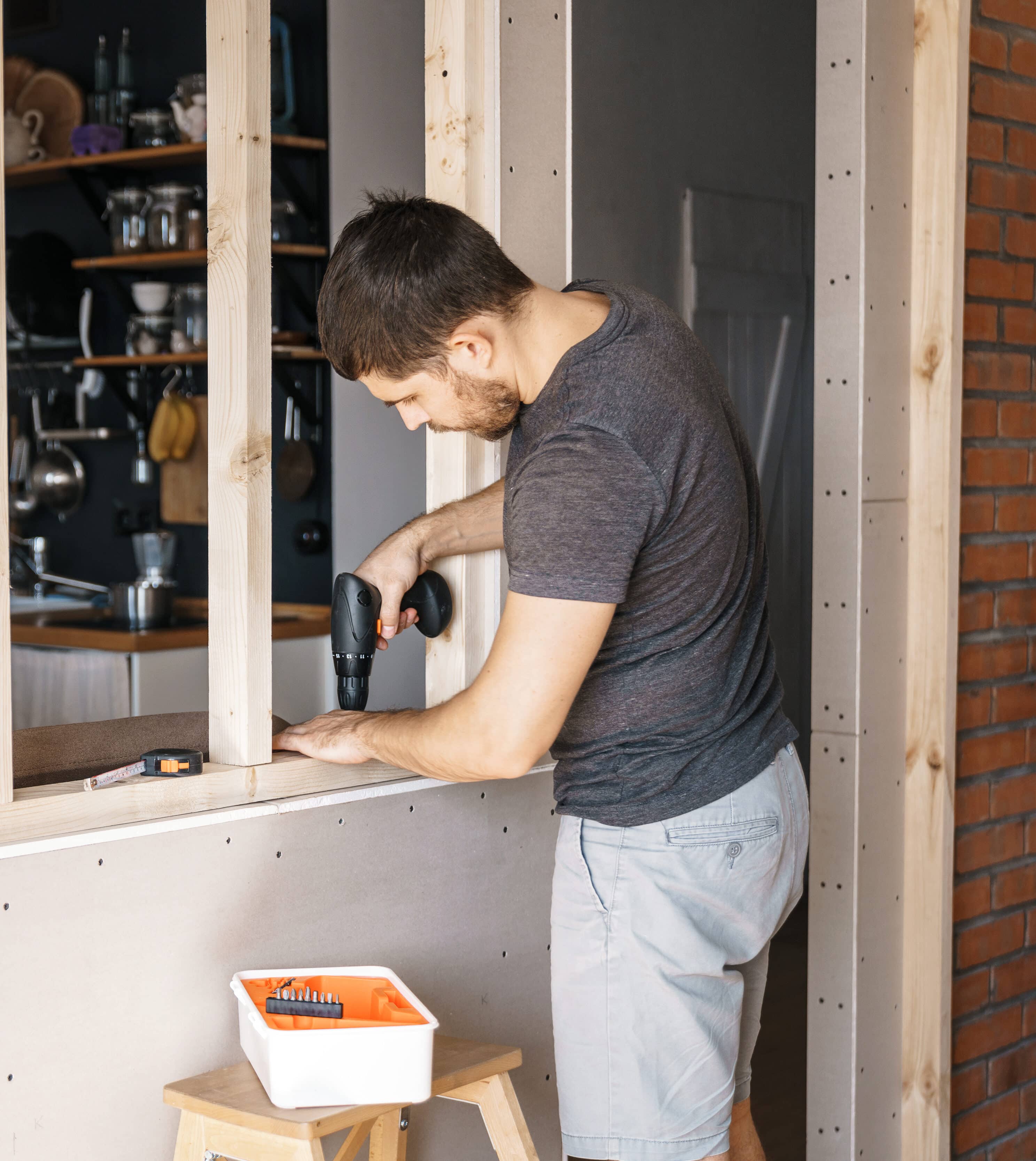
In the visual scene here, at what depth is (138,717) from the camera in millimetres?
1979

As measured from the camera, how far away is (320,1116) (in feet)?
4.88

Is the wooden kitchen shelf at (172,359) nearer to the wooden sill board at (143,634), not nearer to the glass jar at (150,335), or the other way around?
the glass jar at (150,335)

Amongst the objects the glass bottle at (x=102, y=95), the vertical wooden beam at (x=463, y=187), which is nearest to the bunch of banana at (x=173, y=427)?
the glass bottle at (x=102, y=95)

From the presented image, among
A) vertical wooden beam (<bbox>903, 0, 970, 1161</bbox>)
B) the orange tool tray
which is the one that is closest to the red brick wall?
vertical wooden beam (<bbox>903, 0, 970, 1161</bbox>)

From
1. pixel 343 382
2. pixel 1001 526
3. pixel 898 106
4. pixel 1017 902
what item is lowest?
pixel 1017 902

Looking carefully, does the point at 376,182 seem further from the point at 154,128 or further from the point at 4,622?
the point at 4,622

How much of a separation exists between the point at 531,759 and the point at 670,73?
2.45 m

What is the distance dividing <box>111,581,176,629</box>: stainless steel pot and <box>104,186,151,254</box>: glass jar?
1119 millimetres

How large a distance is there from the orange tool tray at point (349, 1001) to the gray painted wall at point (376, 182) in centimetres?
209

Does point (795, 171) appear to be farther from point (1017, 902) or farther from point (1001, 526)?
point (1017, 902)

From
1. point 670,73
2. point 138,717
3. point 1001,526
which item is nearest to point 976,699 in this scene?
point 1001,526

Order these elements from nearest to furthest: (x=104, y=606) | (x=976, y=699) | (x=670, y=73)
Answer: (x=976, y=699)
(x=670, y=73)
(x=104, y=606)

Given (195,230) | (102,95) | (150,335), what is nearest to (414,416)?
(195,230)

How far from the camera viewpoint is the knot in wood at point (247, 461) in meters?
1.80
